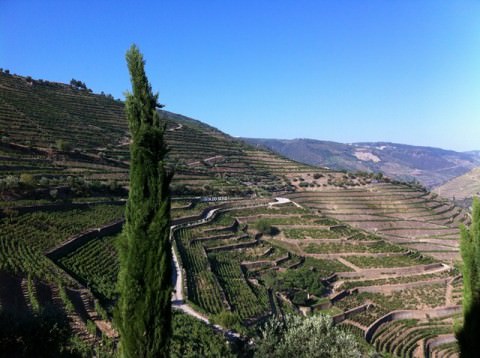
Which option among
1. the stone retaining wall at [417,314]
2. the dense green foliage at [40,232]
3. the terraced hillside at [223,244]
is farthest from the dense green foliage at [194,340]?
the stone retaining wall at [417,314]

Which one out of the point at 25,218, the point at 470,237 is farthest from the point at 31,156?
the point at 470,237

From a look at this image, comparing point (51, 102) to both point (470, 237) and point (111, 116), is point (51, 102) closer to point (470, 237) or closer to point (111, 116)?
point (111, 116)

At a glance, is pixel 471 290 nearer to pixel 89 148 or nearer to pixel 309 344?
pixel 309 344

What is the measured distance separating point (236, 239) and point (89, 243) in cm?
2017

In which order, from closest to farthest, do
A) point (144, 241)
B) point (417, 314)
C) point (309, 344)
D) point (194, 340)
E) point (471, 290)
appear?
point (144, 241) < point (471, 290) < point (309, 344) < point (194, 340) < point (417, 314)

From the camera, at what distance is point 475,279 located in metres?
12.8

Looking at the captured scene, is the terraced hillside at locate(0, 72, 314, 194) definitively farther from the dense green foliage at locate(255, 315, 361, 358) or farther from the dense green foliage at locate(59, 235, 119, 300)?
the dense green foliage at locate(255, 315, 361, 358)

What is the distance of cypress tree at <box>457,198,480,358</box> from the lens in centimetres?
1245

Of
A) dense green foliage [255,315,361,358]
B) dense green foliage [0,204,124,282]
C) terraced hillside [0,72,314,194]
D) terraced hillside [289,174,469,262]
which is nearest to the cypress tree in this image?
dense green foliage [255,315,361,358]

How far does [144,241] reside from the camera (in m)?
8.98

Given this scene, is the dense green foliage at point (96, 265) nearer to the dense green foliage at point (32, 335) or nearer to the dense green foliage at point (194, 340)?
the dense green foliage at point (194, 340)

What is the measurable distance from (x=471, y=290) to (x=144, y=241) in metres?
11.9

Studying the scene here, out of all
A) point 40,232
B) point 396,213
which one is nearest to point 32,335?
point 40,232

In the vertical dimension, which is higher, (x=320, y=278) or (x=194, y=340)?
(x=194, y=340)
